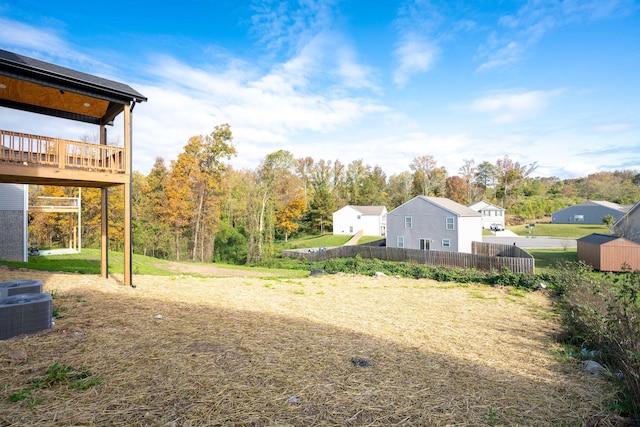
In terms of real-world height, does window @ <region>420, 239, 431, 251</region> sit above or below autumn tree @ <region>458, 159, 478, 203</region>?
below

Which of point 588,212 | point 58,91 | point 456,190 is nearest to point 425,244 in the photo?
point 58,91

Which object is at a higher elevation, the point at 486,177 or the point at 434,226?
the point at 486,177

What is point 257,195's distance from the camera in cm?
2936

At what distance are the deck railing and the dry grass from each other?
10.3 feet

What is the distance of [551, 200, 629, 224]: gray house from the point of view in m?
45.6

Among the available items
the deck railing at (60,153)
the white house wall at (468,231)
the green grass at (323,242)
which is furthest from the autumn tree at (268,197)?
the deck railing at (60,153)

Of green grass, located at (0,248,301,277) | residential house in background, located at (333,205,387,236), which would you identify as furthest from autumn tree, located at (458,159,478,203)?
green grass, located at (0,248,301,277)

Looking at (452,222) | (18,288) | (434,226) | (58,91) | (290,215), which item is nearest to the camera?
(18,288)

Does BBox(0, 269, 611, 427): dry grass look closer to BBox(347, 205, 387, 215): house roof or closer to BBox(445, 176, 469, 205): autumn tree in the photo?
BBox(347, 205, 387, 215): house roof

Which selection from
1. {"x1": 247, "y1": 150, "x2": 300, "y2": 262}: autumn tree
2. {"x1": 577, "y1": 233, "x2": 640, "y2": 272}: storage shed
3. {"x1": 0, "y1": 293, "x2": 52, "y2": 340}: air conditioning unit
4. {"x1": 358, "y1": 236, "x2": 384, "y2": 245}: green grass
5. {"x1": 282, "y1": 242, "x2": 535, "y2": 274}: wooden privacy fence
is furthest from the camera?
{"x1": 358, "y1": 236, "x2": 384, "y2": 245}: green grass

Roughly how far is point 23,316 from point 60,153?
5.07 m

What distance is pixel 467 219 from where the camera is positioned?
25500mm

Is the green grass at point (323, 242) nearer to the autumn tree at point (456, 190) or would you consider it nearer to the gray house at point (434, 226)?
the gray house at point (434, 226)

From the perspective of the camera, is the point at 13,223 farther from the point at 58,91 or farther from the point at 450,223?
the point at 450,223
